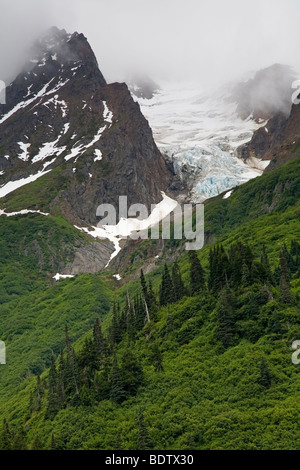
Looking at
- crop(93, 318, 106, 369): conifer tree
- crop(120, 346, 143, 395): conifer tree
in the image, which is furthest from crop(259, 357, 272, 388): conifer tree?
crop(93, 318, 106, 369): conifer tree

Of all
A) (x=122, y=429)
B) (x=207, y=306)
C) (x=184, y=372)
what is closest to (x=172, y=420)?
(x=122, y=429)

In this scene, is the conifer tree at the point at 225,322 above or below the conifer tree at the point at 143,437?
above

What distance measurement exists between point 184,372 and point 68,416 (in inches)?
695

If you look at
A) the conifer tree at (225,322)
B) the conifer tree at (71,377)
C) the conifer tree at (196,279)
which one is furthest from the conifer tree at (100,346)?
the conifer tree at (196,279)

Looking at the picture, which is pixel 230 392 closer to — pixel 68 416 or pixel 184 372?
pixel 184 372

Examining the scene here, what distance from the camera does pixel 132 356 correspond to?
98.8 m

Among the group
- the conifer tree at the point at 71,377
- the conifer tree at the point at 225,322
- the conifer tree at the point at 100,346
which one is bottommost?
the conifer tree at the point at 71,377

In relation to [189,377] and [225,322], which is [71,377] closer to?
[189,377]

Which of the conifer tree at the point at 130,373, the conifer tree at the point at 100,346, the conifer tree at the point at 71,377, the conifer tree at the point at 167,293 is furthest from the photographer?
the conifer tree at the point at 167,293

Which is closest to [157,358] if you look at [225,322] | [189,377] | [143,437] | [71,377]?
[189,377]

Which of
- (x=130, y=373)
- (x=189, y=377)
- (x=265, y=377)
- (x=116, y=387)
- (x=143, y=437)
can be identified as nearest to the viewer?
(x=143, y=437)

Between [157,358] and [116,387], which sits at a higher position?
[157,358]

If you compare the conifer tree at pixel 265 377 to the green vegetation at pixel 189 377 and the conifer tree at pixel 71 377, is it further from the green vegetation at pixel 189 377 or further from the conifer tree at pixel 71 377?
the conifer tree at pixel 71 377
